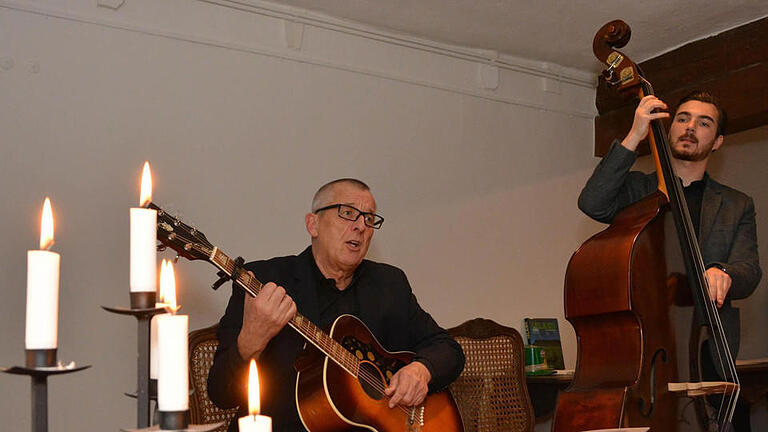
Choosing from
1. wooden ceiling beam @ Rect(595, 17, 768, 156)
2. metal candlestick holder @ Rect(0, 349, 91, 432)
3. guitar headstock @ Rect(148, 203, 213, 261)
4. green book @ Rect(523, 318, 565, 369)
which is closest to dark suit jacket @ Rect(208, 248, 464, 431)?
guitar headstock @ Rect(148, 203, 213, 261)

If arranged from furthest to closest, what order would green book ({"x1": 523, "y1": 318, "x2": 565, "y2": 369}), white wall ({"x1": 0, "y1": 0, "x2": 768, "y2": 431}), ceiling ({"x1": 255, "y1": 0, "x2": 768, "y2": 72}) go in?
green book ({"x1": 523, "y1": 318, "x2": 565, "y2": 369}), ceiling ({"x1": 255, "y1": 0, "x2": 768, "y2": 72}), white wall ({"x1": 0, "y1": 0, "x2": 768, "y2": 431})

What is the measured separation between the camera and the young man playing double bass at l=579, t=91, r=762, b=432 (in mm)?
2514

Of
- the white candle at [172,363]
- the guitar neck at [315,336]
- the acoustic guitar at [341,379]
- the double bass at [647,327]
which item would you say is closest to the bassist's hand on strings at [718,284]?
the double bass at [647,327]

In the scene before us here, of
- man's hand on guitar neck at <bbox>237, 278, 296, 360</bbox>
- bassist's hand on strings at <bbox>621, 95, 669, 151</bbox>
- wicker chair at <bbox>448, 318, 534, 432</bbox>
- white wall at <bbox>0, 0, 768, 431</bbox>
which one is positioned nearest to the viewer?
man's hand on guitar neck at <bbox>237, 278, 296, 360</bbox>

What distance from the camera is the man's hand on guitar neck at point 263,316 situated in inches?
83.3

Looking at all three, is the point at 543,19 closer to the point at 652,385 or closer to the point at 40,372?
the point at 652,385

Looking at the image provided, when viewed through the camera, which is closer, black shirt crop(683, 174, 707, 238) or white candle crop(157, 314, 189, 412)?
white candle crop(157, 314, 189, 412)

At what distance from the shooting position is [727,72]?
12.6 feet

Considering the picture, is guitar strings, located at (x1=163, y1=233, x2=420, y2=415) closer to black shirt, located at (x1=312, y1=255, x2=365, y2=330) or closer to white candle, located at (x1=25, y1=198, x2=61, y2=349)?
black shirt, located at (x1=312, y1=255, x2=365, y2=330)

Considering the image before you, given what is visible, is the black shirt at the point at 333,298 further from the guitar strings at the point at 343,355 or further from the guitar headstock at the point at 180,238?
the guitar headstock at the point at 180,238

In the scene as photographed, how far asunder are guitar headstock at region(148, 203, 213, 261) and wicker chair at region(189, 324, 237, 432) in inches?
28.1

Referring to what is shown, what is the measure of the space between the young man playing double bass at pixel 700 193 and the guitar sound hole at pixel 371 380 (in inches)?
37.3

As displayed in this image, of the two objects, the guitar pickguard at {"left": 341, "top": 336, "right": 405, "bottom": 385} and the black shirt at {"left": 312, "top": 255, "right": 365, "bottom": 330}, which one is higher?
the black shirt at {"left": 312, "top": 255, "right": 365, "bottom": 330}

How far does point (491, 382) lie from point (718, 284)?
4.05 ft
